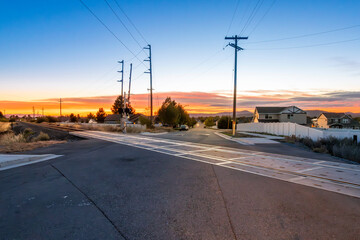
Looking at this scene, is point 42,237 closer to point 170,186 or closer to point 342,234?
point 170,186

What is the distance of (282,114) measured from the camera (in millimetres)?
77625

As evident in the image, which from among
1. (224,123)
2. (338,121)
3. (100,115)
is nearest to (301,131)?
(224,123)

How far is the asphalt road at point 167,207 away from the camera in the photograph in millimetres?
3291

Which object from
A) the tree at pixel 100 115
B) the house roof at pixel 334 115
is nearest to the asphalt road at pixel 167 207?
the house roof at pixel 334 115

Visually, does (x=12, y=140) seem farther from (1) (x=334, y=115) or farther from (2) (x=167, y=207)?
(1) (x=334, y=115)

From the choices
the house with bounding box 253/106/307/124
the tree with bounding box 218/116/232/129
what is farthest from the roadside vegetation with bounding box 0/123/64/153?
the house with bounding box 253/106/307/124

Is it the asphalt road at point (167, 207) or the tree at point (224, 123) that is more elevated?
the asphalt road at point (167, 207)

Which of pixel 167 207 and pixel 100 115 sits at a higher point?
pixel 100 115

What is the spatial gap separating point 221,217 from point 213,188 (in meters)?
1.61

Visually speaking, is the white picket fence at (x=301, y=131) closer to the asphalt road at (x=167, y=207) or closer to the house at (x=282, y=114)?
the asphalt road at (x=167, y=207)

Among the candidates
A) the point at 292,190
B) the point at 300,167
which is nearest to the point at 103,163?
the point at 292,190

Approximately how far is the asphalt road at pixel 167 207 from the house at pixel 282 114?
7854cm

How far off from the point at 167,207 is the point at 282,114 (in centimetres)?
8225

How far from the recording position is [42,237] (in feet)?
10.3
